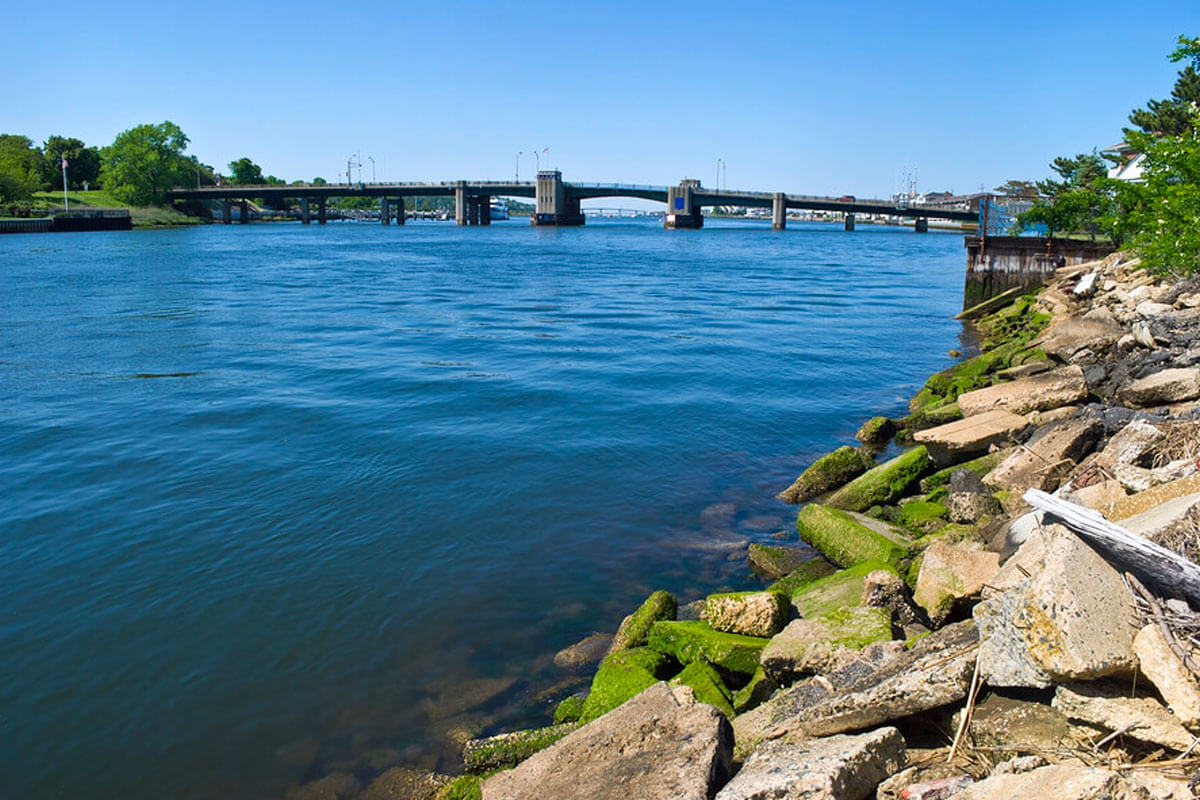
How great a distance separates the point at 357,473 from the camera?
1445cm

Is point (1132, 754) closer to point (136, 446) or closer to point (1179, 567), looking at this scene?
point (1179, 567)

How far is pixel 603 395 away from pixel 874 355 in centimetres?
1151

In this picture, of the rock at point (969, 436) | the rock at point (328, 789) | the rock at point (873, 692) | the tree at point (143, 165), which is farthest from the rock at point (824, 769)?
the tree at point (143, 165)

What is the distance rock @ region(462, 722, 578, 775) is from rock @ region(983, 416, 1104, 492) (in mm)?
6247

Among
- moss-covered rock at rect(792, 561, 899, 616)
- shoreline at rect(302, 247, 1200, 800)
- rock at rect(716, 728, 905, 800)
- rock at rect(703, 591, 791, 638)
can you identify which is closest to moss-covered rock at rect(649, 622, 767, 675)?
shoreline at rect(302, 247, 1200, 800)

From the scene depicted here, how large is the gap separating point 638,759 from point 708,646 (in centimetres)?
235

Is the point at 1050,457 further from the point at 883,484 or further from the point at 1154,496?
the point at 1154,496

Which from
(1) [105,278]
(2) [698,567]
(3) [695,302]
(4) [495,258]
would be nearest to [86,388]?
(2) [698,567]

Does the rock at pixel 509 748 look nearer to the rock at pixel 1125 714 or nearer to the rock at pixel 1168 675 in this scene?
the rock at pixel 1125 714

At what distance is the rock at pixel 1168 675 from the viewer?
4.04 m

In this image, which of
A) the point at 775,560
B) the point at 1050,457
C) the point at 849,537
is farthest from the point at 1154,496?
the point at 775,560

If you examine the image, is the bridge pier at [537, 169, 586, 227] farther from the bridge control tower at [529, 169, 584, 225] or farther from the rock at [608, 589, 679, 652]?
the rock at [608, 589, 679, 652]

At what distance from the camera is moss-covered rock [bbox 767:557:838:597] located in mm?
9672

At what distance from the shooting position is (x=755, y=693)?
6871 mm
